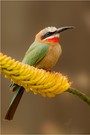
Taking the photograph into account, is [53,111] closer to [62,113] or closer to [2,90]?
[62,113]

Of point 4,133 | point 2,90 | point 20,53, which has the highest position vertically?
point 20,53

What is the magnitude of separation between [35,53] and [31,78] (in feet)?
1.30

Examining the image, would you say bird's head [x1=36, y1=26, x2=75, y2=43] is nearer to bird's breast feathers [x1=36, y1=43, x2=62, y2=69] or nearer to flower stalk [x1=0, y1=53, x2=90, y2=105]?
bird's breast feathers [x1=36, y1=43, x2=62, y2=69]

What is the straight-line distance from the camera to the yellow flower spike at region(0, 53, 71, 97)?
418mm

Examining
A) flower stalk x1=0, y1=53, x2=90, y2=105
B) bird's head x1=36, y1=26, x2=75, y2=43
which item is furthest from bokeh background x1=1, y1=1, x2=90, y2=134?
flower stalk x1=0, y1=53, x2=90, y2=105

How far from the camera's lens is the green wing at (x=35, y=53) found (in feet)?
2.64

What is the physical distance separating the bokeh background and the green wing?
284 millimetres

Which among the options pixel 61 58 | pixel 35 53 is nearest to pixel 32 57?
pixel 35 53

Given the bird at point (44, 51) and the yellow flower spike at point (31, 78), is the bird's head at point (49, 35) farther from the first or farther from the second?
the yellow flower spike at point (31, 78)

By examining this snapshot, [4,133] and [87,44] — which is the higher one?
[87,44]

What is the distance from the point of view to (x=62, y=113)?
119 cm

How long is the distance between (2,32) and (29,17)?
10cm

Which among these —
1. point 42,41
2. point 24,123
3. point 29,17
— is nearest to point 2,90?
point 24,123

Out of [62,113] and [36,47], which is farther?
[62,113]
